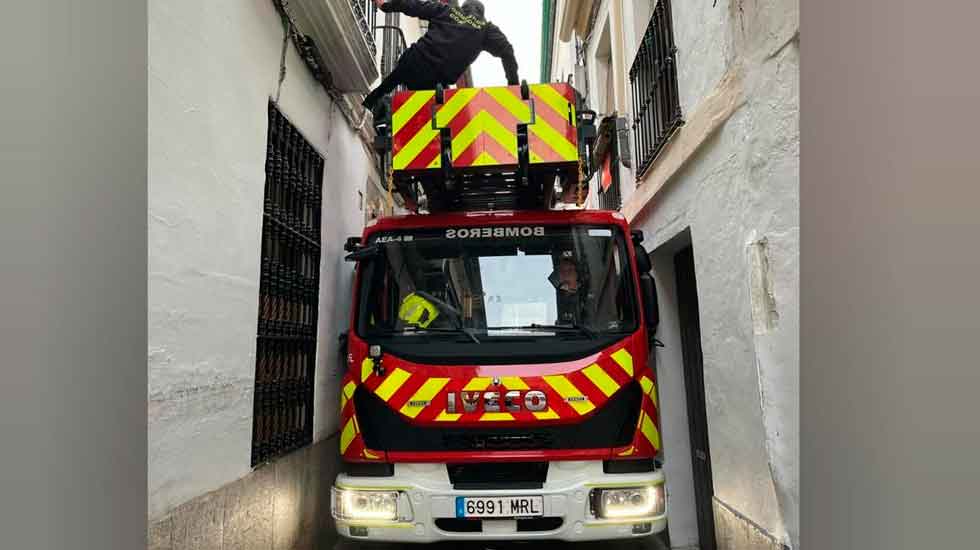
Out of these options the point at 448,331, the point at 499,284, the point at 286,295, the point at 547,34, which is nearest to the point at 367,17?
the point at 286,295

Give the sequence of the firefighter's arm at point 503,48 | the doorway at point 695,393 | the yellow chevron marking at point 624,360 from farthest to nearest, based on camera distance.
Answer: the firefighter's arm at point 503,48
the doorway at point 695,393
the yellow chevron marking at point 624,360

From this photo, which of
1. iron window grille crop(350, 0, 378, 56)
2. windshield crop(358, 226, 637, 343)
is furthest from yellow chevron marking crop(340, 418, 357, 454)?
iron window grille crop(350, 0, 378, 56)

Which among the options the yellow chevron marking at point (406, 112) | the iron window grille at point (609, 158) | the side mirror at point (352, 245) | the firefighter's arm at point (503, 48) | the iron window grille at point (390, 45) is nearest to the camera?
the yellow chevron marking at point (406, 112)

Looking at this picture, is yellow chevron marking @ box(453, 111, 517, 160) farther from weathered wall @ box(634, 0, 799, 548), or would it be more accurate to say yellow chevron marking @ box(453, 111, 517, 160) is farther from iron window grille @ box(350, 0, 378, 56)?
iron window grille @ box(350, 0, 378, 56)

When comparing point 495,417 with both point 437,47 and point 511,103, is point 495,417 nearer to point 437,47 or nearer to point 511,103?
point 511,103

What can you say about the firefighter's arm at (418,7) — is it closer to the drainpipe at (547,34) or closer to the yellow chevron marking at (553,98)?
the yellow chevron marking at (553,98)

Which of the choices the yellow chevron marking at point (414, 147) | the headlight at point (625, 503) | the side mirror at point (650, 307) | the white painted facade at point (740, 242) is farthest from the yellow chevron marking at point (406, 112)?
the headlight at point (625, 503)

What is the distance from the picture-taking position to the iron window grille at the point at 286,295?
4438mm

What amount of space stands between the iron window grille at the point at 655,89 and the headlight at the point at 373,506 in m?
3.38

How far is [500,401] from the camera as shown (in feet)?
13.5

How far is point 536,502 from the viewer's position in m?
3.96

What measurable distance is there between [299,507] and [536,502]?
1933 mm
